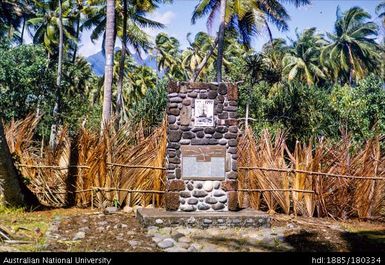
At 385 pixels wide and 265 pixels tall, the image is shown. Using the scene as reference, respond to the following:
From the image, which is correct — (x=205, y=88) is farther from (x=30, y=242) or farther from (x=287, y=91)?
(x=287, y=91)

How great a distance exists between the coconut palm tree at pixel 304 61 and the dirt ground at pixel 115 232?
2382 centimetres

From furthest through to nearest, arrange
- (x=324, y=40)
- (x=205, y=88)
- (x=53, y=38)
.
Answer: (x=324, y=40) < (x=53, y=38) < (x=205, y=88)

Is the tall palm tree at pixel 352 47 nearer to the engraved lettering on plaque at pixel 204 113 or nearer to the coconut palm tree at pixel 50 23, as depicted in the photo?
the coconut palm tree at pixel 50 23

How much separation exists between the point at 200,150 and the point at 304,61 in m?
26.8

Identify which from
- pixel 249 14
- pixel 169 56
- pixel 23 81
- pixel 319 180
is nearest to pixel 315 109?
pixel 249 14

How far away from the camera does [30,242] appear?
5.99 metres

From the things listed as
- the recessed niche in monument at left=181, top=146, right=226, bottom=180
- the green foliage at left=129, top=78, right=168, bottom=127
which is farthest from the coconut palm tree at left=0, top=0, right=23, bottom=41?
the recessed niche in monument at left=181, top=146, right=226, bottom=180

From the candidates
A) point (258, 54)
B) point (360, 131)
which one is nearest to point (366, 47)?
point (258, 54)

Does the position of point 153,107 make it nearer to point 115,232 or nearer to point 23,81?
point 23,81

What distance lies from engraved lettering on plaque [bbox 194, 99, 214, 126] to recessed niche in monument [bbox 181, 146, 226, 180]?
466 mm

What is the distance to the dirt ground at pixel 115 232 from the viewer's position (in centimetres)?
606

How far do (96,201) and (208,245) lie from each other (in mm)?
3350

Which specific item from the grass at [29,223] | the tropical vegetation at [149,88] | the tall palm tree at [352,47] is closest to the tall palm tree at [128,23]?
the tropical vegetation at [149,88]

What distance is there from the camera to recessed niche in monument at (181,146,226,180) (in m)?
8.17
